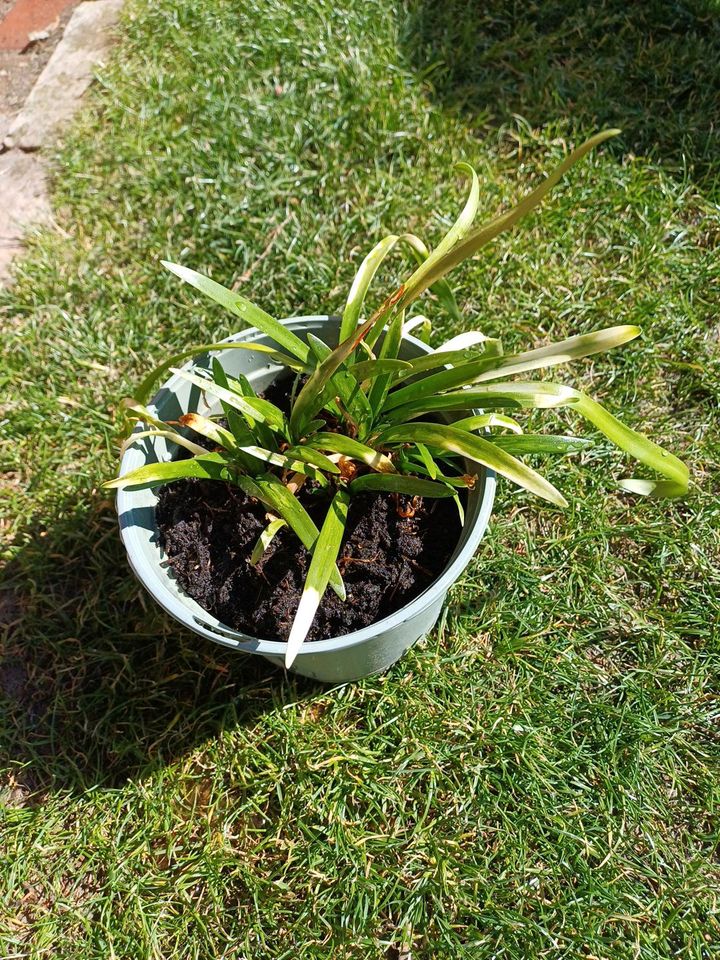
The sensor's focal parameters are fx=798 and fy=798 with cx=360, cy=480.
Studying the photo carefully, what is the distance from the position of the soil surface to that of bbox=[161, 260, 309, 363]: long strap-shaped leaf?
0.32 metres

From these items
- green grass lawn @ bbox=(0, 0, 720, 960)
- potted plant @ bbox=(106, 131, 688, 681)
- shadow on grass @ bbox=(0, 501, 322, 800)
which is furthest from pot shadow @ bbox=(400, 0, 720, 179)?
shadow on grass @ bbox=(0, 501, 322, 800)

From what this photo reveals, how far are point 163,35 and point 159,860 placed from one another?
279cm

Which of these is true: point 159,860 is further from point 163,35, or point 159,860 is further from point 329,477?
point 163,35

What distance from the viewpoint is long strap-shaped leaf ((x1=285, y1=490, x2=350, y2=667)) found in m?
1.31

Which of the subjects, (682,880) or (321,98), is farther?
(321,98)

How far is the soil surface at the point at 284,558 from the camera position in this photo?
1560 mm

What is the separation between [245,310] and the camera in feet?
4.99

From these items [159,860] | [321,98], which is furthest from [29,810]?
[321,98]

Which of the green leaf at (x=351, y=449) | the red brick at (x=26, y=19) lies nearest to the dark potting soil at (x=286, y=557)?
the green leaf at (x=351, y=449)

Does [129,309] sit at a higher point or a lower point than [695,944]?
higher

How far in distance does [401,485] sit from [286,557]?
0.29 m

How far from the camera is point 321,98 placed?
2750 mm

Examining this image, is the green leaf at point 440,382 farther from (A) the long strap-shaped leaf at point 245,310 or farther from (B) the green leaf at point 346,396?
(A) the long strap-shaped leaf at point 245,310

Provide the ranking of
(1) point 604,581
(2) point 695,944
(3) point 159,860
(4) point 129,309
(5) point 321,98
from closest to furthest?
1. (2) point 695,944
2. (3) point 159,860
3. (1) point 604,581
4. (4) point 129,309
5. (5) point 321,98
